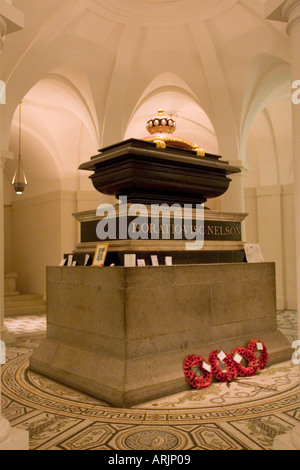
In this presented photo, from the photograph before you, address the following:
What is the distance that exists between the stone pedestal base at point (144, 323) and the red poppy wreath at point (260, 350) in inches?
4.4

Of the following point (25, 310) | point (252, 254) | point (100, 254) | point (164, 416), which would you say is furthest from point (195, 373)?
point (25, 310)

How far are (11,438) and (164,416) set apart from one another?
1.36 m

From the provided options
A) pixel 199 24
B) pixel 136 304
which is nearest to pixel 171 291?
pixel 136 304

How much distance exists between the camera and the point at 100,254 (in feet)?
15.8

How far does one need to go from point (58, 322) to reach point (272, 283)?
283 cm

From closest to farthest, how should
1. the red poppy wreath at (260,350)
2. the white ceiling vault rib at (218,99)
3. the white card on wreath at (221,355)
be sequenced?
the white card on wreath at (221,355), the red poppy wreath at (260,350), the white ceiling vault rib at (218,99)

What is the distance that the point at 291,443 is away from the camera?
103 inches

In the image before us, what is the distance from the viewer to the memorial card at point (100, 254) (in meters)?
4.69

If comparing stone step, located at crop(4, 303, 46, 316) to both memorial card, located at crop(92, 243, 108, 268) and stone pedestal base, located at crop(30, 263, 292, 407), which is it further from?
memorial card, located at crop(92, 243, 108, 268)

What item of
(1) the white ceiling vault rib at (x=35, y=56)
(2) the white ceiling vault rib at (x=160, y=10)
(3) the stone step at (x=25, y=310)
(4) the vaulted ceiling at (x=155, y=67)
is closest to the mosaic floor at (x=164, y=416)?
(1) the white ceiling vault rib at (x=35, y=56)

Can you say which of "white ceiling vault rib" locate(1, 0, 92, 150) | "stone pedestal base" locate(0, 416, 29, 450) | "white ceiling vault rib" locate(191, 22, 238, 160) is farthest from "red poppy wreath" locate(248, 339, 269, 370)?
"white ceiling vault rib" locate(1, 0, 92, 150)

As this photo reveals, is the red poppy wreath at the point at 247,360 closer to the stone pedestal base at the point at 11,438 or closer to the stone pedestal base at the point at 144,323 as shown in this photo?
the stone pedestal base at the point at 144,323

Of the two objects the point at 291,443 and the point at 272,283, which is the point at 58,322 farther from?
the point at 291,443

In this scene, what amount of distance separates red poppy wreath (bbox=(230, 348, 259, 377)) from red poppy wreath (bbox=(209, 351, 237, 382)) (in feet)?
0.27
